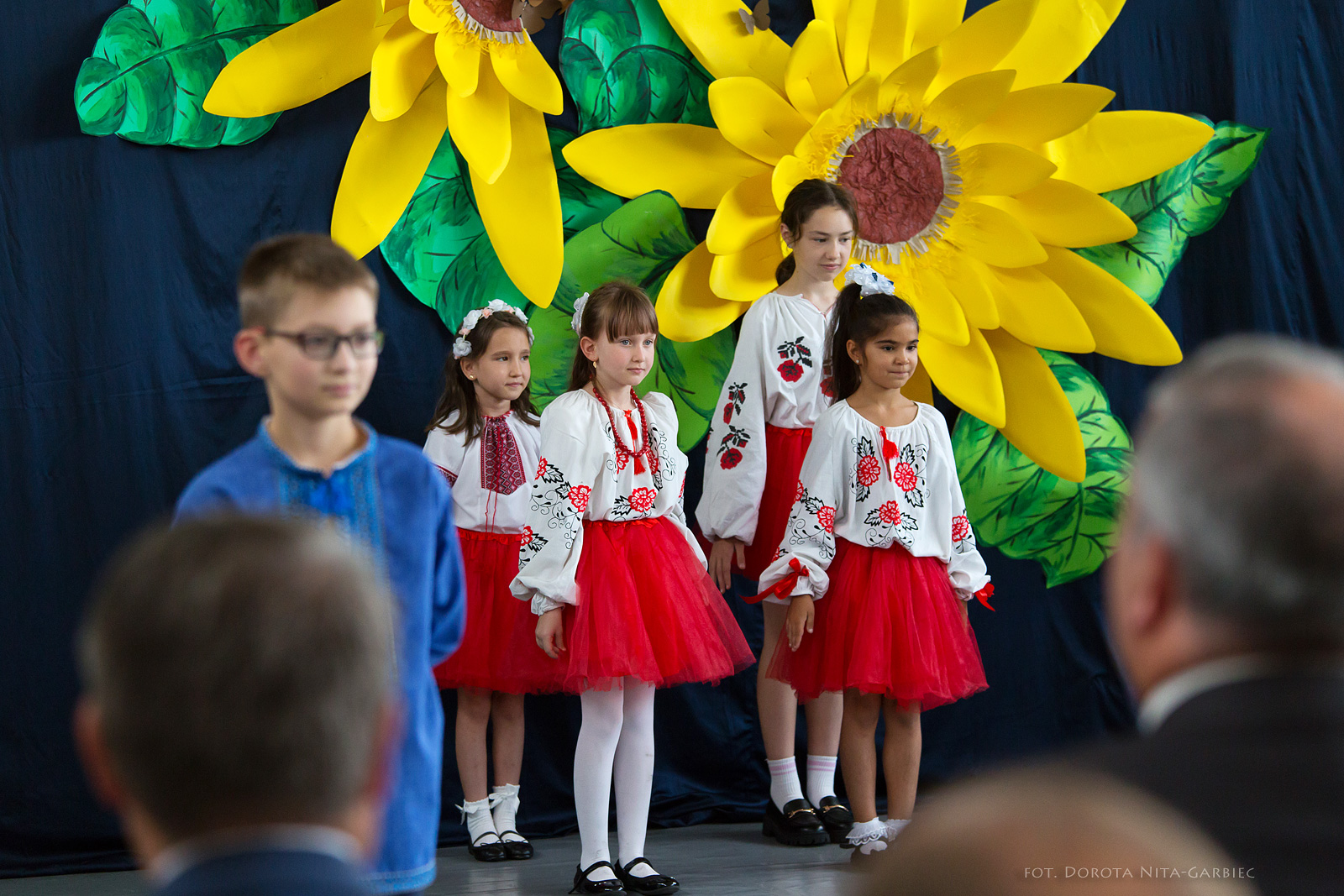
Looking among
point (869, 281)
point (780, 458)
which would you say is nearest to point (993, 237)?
point (869, 281)

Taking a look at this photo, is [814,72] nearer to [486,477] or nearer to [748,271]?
[748,271]

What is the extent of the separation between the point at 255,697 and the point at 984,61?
323 centimetres

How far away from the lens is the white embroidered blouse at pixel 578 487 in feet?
8.34

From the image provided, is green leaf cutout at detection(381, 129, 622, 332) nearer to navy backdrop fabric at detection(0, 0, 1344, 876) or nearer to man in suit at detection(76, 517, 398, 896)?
navy backdrop fabric at detection(0, 0, 1344, 876)

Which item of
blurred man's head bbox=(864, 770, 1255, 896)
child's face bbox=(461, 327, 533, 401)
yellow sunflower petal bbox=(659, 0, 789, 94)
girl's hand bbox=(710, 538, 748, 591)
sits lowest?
girl's hand bbox=(710, 538, 748, 591)

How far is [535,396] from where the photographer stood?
3264mm

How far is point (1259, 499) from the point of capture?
709mm

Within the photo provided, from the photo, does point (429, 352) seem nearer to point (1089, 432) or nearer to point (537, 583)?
point (537, 583)

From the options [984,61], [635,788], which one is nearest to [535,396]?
[635,788]

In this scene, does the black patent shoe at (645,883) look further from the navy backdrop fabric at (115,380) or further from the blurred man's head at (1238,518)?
the blurred man's head at (1238,518)

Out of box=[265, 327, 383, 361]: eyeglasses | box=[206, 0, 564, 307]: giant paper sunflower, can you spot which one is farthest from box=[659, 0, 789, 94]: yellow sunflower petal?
box=[265, 327, 383, 361]: eyeglasses

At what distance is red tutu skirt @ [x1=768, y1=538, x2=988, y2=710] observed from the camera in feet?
8.70

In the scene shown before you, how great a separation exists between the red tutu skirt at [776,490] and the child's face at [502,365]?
0.62m

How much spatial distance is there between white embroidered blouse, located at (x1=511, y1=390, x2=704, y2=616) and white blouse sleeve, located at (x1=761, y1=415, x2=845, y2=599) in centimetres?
19
